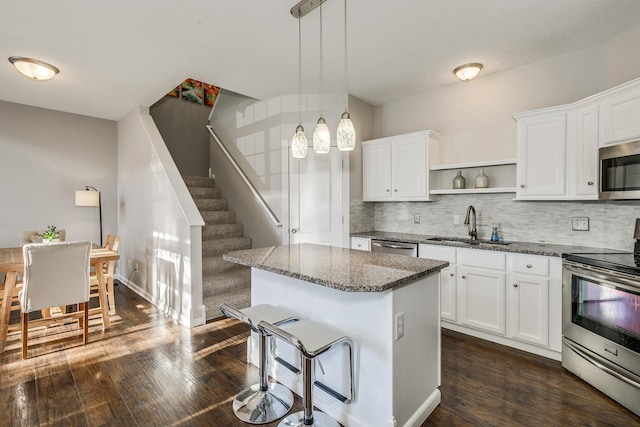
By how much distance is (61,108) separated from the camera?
4.70m

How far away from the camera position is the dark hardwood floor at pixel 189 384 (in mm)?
1972

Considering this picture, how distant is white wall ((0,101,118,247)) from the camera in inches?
175

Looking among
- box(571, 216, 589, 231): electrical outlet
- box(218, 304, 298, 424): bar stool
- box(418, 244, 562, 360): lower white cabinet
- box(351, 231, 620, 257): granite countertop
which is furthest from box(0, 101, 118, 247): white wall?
box(571, 216, 589, 231): electrical outlet

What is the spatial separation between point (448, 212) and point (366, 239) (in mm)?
1012

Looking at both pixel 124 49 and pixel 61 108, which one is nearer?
pixel 124 49

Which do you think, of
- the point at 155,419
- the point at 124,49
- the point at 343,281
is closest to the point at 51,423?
the point at 155,419

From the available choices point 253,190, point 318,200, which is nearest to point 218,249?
point 253,190

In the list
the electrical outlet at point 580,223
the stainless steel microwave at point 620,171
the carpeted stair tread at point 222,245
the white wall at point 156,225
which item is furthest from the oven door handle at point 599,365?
the carpeted stair tread at point 222,245

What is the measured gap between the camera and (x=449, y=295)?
3.25 m

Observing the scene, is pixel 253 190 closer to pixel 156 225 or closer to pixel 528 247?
pixel 156 225

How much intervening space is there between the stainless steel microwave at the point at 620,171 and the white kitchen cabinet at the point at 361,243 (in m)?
2.17

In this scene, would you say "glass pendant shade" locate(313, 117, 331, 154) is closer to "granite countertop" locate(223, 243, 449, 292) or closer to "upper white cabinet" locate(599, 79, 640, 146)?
"granite countertop" locate(223, 243, 449, 292)

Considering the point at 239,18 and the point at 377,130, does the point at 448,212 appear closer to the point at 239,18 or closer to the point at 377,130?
the point at 377,130

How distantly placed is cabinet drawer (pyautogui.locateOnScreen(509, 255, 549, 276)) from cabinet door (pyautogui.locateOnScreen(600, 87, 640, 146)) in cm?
101
